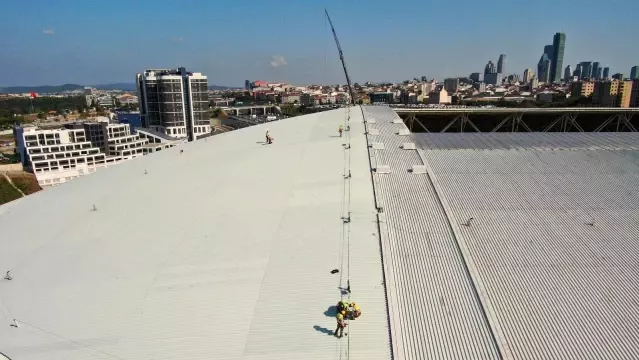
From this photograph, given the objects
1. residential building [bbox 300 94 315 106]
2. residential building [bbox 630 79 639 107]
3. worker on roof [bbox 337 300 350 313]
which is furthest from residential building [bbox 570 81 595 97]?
worker on roof [bbox 337 300 350 313]

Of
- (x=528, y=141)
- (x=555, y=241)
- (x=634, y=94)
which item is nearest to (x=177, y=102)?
(x=528, y=141)

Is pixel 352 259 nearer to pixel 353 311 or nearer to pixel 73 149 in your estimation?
pixel 353 311

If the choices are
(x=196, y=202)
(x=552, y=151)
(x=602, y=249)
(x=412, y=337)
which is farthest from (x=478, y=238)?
(x=196, y=202)

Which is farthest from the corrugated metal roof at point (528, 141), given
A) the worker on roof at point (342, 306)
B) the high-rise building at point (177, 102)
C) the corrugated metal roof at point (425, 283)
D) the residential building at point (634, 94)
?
the residential building at point (634, 94)

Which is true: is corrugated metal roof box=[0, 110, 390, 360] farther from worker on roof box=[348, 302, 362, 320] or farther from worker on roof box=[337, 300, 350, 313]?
worker on roof box=[337, 300, 350, 313]

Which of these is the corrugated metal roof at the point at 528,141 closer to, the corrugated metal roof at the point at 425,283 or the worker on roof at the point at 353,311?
the corrugated metal roof at the point at 425,283

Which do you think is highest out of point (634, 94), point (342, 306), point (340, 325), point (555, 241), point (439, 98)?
point (634, 94)

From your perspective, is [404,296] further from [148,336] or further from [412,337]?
[148,336]
